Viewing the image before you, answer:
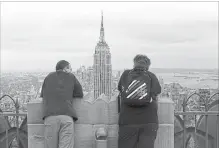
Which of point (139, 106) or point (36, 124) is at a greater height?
point (139, 106)

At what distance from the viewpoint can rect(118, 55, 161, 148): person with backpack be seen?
15.0 ft

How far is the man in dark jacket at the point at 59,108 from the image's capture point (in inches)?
185

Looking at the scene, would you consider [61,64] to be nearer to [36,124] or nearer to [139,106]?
[36,124]

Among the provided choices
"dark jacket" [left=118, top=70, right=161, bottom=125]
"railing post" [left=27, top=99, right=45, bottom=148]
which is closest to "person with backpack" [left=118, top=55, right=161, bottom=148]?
"dark jacket" [left=118, top=70, right=161, bottom=125]

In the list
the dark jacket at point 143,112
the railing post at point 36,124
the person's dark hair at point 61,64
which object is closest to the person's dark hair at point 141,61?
the dark jacket at point 143,112

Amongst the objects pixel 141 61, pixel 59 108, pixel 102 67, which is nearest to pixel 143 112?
pixel 141 61

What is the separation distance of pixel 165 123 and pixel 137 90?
35.7 inches

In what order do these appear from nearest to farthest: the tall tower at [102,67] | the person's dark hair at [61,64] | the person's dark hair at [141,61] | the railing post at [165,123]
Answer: the person's dark hair at [141,61]
the person's dark hair at [61,64]
the railing post at [165,123]
the tall tower at [102,67]

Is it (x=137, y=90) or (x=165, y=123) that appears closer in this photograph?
(x=137, y=90)

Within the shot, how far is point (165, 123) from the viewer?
514 cm

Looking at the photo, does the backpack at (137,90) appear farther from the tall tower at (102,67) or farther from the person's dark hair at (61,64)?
the tall tower at (102,67)

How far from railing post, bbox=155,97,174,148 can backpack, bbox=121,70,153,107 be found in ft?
1.89

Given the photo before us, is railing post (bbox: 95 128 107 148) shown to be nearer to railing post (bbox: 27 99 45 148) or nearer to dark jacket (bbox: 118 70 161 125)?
dark jacket (bbox: 118 70 161 125)

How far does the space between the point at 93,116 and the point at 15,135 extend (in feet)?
6.48
